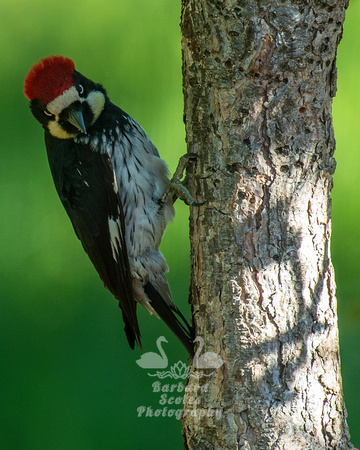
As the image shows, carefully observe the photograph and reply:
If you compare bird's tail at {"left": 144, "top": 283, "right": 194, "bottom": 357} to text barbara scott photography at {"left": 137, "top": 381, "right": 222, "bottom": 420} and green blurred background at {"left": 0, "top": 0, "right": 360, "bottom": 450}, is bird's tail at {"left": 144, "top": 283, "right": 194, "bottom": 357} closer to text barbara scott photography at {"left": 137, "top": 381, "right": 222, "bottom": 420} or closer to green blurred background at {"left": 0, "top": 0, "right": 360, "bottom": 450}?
text barbara scott photography at {"left": 137, "top": 381, "right": 222, "bottom": 420}

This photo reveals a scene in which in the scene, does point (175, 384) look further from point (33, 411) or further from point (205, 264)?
point (205, 264)

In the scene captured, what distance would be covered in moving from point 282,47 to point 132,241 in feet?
2.55

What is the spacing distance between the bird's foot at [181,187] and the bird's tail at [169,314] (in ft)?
0.94

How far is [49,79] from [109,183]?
1.13 feet

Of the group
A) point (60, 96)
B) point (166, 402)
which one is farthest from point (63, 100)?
point (166, 402)

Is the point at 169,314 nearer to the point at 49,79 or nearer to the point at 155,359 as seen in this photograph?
the point at 155,359

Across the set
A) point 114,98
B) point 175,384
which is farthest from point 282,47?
point 175,384

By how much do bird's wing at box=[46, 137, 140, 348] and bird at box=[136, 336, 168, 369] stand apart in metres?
0.44

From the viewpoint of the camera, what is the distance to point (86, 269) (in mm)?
2391

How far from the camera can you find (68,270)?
7.82ft

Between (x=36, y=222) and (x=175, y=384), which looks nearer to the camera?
(x=175, y=384)

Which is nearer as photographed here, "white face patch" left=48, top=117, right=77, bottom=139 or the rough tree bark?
the rough tree bark

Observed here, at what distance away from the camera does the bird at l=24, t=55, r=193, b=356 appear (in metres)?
1.75
